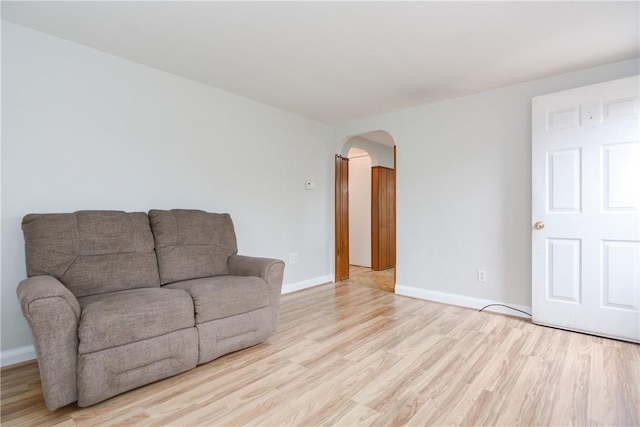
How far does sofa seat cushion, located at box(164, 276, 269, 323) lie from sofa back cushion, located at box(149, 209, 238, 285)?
0.13 metres

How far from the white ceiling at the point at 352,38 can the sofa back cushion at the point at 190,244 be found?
1.32 metres

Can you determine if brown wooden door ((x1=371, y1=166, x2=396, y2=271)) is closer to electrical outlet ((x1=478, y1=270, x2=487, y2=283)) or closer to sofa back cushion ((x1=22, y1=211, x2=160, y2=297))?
electrical outlet ((x1=478, y1=270, x2=487, y2=283))

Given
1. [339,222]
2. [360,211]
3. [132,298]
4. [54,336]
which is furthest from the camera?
[360,211]

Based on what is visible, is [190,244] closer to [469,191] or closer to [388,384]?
[388,384]

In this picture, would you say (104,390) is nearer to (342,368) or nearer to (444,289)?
(342,368)

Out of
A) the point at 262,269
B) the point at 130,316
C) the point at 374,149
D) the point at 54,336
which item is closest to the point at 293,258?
the point at 262,269

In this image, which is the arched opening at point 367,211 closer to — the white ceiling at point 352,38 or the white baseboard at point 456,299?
the white baseboard at point 456,299

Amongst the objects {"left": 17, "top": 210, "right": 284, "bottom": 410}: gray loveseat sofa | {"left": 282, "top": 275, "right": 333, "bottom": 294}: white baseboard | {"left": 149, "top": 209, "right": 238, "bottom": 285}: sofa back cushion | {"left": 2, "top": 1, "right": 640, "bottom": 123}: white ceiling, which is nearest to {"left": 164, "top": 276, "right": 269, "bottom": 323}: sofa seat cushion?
{"left": 17, "top": 210, "right": 284, "bottom": 410}: gray loveseat sofa

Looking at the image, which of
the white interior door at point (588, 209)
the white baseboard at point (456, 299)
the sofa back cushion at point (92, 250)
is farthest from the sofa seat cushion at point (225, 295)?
the white interior door at point (588, 209)

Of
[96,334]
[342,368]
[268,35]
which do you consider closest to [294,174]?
[268,35]

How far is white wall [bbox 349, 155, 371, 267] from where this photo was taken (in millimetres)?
6105

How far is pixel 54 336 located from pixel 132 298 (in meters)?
0.39

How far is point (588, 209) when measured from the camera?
262 centimetres

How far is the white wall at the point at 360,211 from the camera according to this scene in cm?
611
